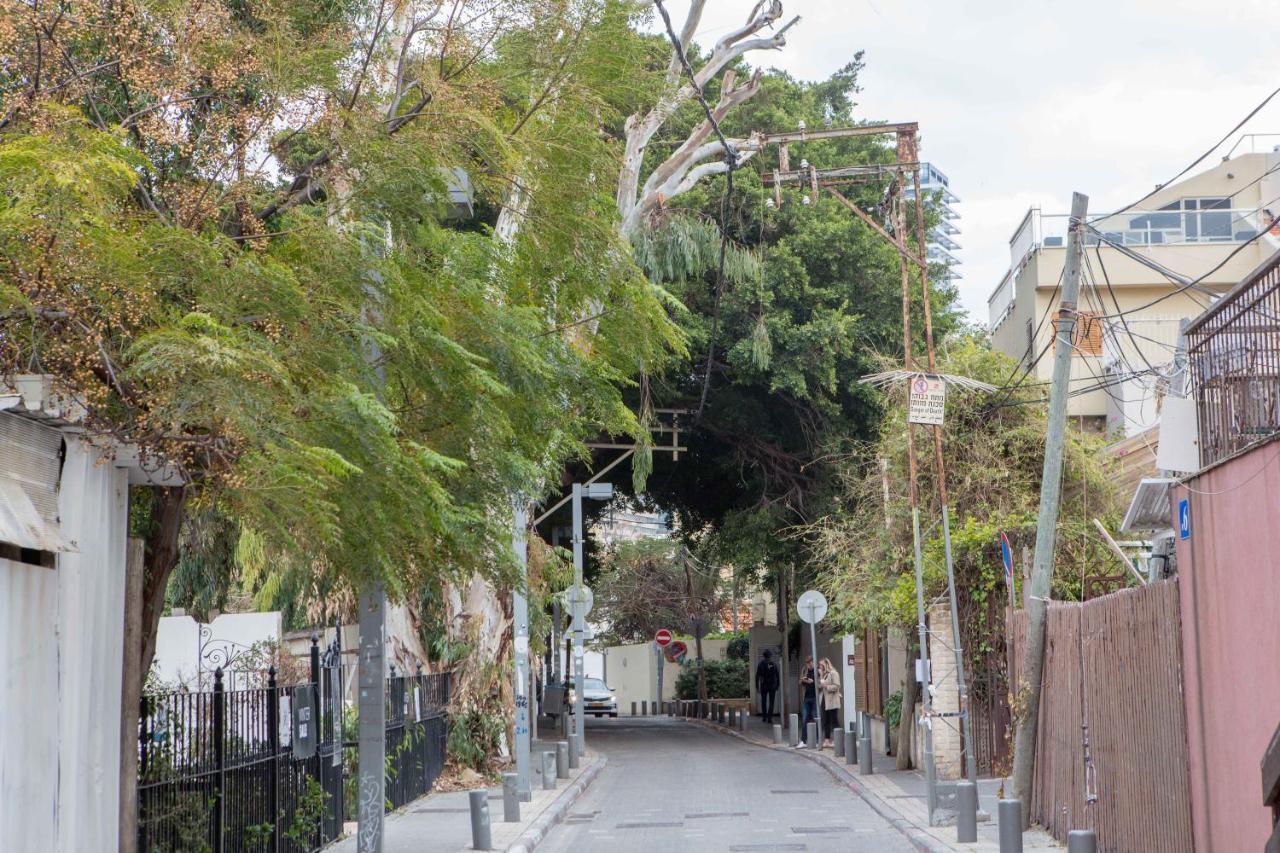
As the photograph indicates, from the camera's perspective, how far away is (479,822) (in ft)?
47.9

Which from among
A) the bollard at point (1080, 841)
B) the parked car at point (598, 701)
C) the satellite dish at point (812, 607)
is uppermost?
the satellite dish at point (812, 607)

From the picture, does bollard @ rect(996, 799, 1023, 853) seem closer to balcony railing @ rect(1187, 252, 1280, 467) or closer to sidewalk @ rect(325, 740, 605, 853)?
balcony railing @ rect(1187, 252, 1280, 467)

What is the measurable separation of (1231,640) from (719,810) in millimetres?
10595

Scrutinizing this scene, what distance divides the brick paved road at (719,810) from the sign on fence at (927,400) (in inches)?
189


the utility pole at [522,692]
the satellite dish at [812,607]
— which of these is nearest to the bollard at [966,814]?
the utility pole at [522,692]

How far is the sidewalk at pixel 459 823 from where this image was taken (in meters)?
15.4

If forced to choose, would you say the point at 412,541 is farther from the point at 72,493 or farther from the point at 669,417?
the point at 669,417

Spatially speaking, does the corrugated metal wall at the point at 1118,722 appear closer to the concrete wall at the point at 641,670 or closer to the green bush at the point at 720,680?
the green bush at the point at 720,680

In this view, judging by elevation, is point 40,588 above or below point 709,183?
below

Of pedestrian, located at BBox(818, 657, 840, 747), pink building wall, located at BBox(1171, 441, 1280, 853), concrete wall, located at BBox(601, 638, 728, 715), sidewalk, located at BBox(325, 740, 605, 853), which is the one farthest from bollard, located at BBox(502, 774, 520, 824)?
concrete wall, located at BBox(601, 638, 728, 715)

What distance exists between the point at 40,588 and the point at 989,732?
16.1 m

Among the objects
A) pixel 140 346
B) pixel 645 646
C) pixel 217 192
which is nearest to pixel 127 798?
pixel 140 346

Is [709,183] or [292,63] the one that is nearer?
[292,63]

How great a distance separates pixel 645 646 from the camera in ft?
223
